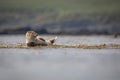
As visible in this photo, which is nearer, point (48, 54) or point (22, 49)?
point (48, 54)

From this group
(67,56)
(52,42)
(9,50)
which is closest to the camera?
(67,56)

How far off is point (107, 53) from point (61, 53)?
2.75 metres

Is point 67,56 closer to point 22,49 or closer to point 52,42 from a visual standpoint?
point 22,49

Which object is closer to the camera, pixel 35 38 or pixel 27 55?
pixel 27 55

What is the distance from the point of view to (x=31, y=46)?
1566 inches

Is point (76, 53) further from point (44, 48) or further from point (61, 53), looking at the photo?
point (44, 48)

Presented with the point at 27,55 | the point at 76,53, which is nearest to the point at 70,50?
the point at 76,53

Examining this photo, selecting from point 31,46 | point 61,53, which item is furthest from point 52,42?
point 61,53

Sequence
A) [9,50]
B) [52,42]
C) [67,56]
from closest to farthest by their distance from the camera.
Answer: [67,56] < [9,50] < [52,42]

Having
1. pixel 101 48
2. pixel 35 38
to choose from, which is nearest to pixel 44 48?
pixel 35 38

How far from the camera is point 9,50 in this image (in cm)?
3766

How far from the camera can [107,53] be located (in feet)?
118

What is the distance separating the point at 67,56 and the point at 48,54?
137 cm

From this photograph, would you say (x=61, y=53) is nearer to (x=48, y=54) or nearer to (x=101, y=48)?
(x=48, y=54)
